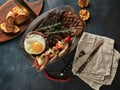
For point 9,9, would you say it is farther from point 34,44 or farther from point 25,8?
point 34,44

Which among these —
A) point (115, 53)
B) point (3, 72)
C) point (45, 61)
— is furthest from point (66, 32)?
point (3, 72)

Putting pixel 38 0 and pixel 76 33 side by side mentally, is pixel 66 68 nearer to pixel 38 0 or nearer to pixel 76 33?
pixel 76 33

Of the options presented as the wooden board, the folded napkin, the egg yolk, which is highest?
the egg yolk

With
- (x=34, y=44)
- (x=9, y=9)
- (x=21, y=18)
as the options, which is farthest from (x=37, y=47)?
(x=9, y=9)

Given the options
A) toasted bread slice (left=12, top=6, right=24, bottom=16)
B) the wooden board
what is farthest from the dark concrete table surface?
toasted bread slice (left=12, top=6, right=24, bottom=16)

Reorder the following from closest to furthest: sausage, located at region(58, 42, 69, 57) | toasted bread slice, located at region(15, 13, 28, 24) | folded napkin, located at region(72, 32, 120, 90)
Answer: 1. sausage, located at region(58, 42, 69, 57)
2. folded napkin, located at region(72, 32, 120, 90)
3. toasted bread slice, located at region(15, 13, 28, 24)

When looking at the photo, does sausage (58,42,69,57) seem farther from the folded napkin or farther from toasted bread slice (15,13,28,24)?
toasted bread slice (15,13,28,24)

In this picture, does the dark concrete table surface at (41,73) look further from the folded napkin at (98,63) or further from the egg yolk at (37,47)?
→ the egg yolk at (37,47)
